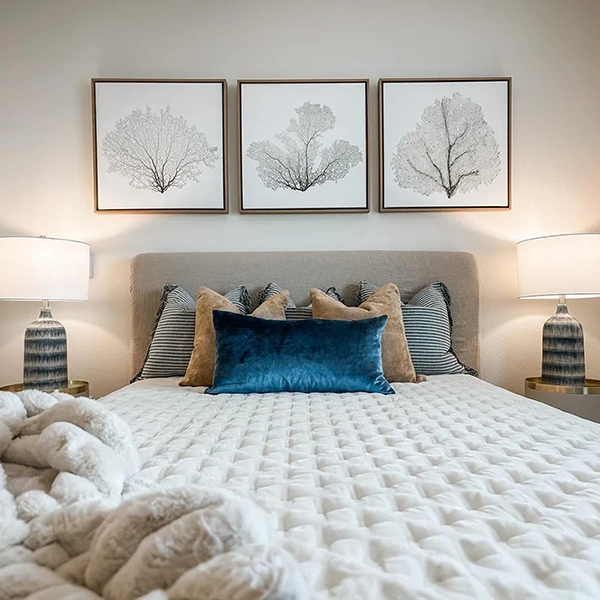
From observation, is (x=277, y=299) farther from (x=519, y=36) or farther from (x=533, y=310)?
(x=519, y=36)

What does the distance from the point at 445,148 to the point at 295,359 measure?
5.15 ft

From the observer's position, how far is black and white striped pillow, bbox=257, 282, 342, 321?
7.12ft

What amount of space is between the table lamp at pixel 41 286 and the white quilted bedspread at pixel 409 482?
898mm

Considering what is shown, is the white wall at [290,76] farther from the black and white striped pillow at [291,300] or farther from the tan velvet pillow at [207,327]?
the tan velvet pillow at [207,327]

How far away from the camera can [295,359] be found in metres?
1.73

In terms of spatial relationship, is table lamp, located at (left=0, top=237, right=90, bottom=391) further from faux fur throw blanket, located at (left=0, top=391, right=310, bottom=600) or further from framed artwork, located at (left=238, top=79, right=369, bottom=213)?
faux fur throw blanket, located at (left=0, top=391, right=310, bottom=600)

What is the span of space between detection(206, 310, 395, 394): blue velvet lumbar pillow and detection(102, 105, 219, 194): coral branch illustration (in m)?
1.17

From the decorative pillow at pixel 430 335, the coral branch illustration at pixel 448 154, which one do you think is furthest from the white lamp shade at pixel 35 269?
the coral branch illustration at pixel 448 154

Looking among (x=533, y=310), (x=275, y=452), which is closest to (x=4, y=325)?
(x=275, y=452)

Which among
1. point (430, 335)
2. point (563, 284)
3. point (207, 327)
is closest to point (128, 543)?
point (207, 327)

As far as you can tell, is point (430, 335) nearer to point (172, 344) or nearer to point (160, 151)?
point (172, 344)

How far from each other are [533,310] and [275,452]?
2.10 m

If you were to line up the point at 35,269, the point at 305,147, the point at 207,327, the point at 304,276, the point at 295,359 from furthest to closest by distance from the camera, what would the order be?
the point at 305,147 → the point at 304,276 → the point at 35,269 → the point at 207,327 → the point at 295,359

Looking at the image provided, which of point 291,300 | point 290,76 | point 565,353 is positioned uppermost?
point 290,76
